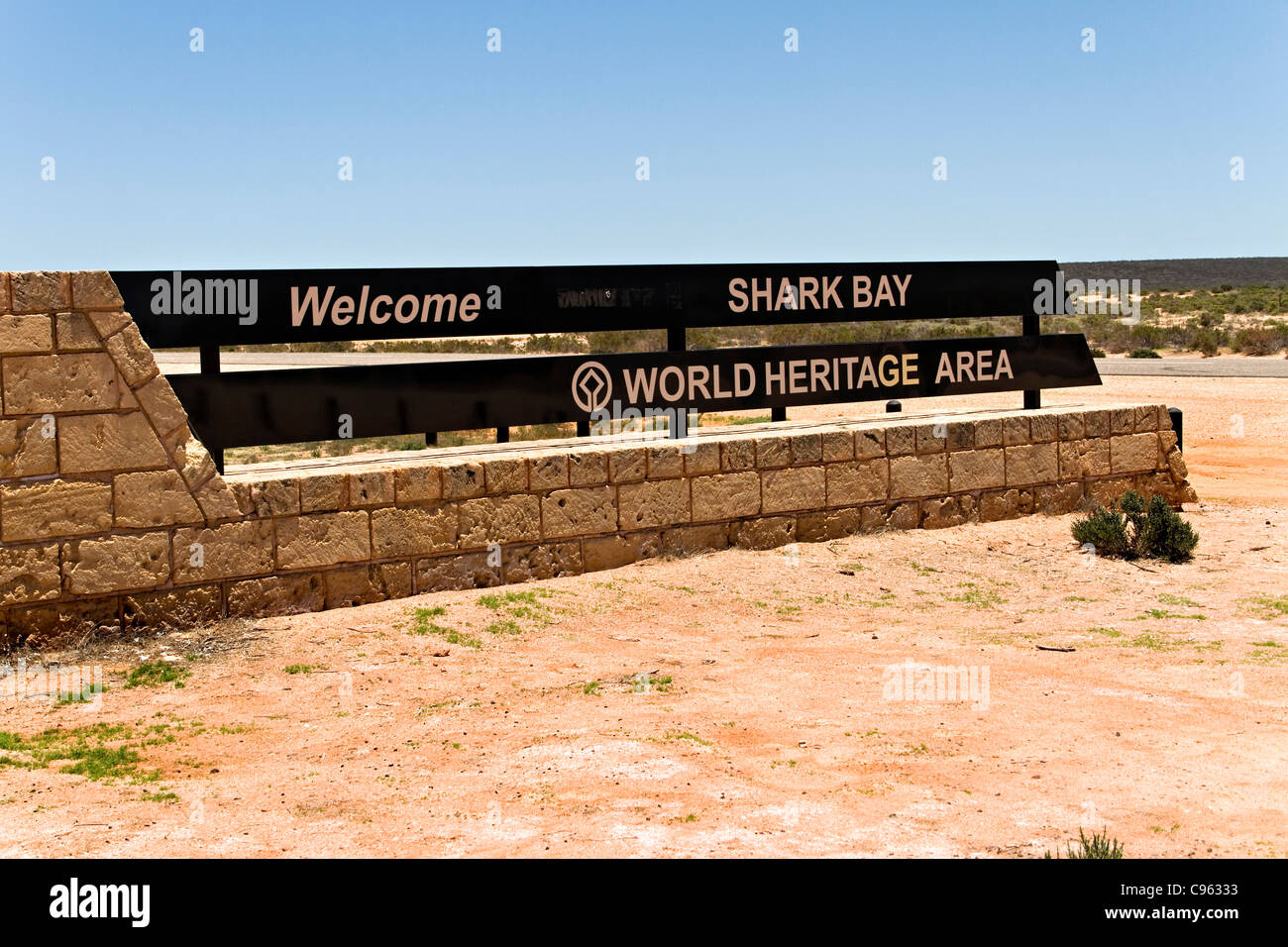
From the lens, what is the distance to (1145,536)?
34.7ft

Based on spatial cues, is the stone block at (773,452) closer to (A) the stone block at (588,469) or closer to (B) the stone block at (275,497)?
(A) the stone block at (588,469)

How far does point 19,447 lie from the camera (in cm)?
723

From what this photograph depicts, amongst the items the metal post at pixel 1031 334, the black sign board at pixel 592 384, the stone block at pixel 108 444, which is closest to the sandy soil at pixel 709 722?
the stone block at pixel 108 444

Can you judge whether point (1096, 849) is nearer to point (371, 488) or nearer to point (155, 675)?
point (155, 675)

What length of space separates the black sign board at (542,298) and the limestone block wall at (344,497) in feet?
2.15

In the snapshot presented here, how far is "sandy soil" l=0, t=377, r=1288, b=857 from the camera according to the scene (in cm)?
495

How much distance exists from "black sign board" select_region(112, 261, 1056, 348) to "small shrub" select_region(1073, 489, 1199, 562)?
2.26 m

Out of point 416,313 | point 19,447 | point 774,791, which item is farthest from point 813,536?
point 19,447

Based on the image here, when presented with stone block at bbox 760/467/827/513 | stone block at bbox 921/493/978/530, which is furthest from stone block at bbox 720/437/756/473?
stone block at bbox 921/493/978/530

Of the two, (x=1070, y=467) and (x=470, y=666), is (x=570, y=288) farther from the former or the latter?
(x=1070, y=467)

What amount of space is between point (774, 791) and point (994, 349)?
742 cm

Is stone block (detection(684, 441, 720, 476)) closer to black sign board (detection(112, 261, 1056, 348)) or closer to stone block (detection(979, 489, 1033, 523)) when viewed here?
black sign board (detection(112, 261, 1056, 348))

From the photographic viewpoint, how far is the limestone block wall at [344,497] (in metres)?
7.31

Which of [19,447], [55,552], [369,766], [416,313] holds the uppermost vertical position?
[416,313]
